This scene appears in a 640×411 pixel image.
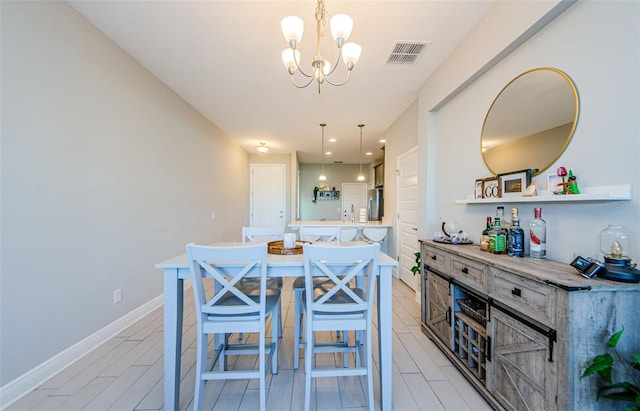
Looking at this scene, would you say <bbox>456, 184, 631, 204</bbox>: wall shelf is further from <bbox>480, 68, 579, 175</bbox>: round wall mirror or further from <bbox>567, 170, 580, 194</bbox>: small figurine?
<bbox>480, 68, 579, 175</bbox>: round wall mirror

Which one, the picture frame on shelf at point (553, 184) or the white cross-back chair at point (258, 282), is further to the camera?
the white cross-back chair at point (258, 282)

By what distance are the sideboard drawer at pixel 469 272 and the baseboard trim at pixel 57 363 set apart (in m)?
2.97

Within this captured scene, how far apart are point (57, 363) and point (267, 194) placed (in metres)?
5.29

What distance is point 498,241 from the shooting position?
1.63 metres

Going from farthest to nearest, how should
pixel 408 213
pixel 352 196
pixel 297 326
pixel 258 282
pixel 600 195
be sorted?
pixel 352 196 → pixel 408 213 → pixel 258 282 → pixel 297 326 → pixel 600 195

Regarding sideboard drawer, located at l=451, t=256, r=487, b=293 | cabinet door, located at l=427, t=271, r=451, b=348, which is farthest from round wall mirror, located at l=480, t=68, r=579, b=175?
cabinet door, located at l=427, t=271, r=451, b=348

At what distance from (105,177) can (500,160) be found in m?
3.33

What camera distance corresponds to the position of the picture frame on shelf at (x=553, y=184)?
54.2 inches

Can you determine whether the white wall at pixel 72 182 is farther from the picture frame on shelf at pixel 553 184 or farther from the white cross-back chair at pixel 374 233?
the picture frame on shelf at pixel 553 184

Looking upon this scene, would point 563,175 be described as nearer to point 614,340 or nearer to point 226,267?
point 614,340

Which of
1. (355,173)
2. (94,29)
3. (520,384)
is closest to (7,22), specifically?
(94,29)

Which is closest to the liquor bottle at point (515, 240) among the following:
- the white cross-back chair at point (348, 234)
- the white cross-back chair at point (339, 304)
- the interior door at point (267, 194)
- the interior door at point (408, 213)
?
the white cross-back chair at point (339, 304)

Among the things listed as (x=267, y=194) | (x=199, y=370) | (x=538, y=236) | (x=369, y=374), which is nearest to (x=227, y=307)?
(x=199, y=370)

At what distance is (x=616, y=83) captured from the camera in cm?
118
